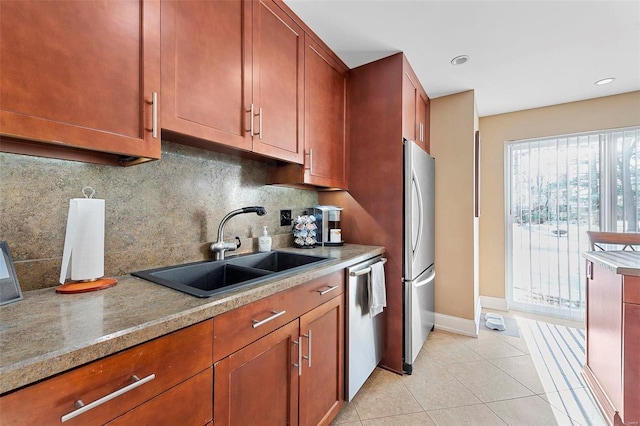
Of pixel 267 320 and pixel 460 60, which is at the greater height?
pixel 460 60

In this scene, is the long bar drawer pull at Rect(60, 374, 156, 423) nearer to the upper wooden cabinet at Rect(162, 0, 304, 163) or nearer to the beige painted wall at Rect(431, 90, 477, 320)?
the upper wooden cabinet at Rect(162, 0, 304, 163)

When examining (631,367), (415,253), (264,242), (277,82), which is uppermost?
(277,82)

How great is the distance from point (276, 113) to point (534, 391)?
2.49m

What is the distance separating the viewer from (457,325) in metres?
2.65

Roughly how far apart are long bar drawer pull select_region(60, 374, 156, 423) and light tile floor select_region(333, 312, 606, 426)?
129cm

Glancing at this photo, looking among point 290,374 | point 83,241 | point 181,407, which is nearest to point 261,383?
point 290,374

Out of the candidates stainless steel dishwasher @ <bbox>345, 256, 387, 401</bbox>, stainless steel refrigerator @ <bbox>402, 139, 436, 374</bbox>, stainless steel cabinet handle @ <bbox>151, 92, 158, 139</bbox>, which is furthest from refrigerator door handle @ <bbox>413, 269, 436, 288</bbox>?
stainless steel cabinet handle @ <bbox>151, 92, 158, 139</bbox>

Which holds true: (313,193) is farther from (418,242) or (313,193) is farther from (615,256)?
(615,256)

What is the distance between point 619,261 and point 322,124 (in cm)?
200

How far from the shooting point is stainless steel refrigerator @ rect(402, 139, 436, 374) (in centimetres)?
199

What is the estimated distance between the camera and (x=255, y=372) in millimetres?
984

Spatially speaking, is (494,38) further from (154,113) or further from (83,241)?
(83,241)

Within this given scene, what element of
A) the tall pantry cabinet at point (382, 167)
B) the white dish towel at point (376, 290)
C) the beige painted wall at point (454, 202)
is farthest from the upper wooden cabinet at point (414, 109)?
the white dish towel at point (376, 290)

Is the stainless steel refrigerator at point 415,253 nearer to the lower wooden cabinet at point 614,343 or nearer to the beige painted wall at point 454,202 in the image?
the beige painted wall at point 454,202
